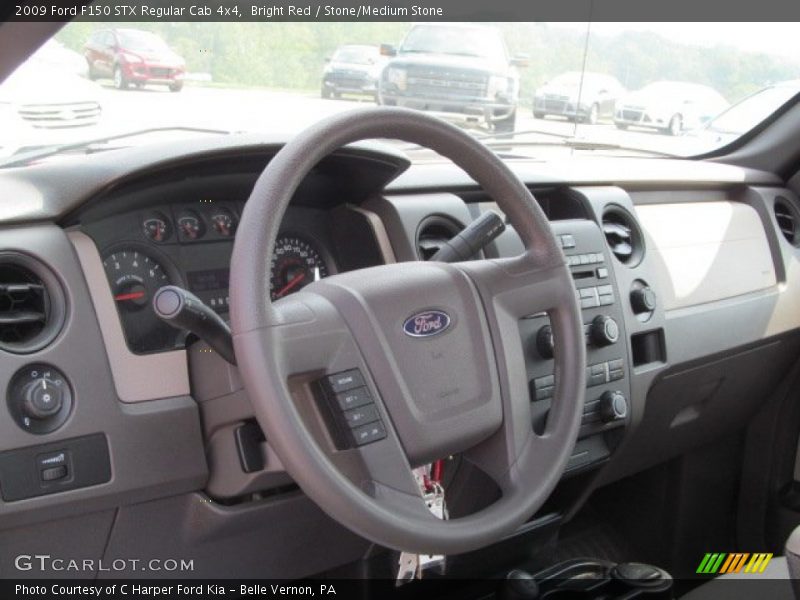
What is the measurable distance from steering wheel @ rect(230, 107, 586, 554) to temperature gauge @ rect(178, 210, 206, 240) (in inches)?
14.2

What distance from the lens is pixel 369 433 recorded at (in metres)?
1.42

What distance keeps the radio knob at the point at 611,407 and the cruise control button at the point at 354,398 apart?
0.90m

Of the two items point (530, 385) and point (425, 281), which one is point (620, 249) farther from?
point (425, 281)

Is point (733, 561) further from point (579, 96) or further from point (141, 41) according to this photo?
point (141, 41)

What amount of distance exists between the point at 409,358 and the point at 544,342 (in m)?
0.59

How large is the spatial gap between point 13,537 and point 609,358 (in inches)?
51.7

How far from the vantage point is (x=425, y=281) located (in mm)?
1587

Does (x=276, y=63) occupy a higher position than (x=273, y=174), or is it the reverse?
(x=276, y=63)

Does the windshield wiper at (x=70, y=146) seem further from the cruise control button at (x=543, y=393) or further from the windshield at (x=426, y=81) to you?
the cruise control button at (x=543, y=393)

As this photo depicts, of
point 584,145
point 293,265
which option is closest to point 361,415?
point 293,265

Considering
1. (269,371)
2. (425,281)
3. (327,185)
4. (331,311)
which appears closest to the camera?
(269,371)

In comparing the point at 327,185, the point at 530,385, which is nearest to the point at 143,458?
the point at 327,185

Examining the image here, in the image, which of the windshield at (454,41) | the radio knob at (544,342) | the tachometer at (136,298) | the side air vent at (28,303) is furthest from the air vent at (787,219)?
the side air vent at (28,303)

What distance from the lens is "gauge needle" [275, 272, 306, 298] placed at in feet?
6.05
